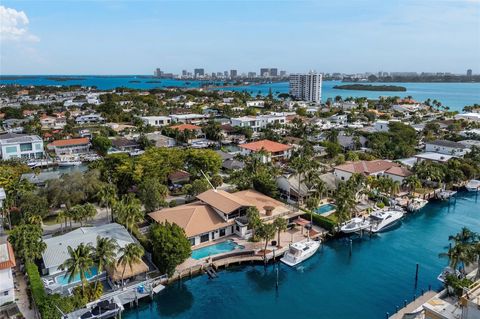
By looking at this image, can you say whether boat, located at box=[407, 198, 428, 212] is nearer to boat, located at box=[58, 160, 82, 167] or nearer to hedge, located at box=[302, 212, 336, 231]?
hedge, located at box=[302, 212, 336, 231]

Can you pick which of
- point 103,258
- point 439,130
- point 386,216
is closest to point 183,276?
point 103,258

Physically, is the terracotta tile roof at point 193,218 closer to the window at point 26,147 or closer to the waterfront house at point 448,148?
the window at point 26,147

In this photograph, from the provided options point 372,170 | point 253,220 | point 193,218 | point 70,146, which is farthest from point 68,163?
point 372,170

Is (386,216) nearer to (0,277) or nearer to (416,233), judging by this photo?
(416,233)

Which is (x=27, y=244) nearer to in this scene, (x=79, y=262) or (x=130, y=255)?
(x=79, y=262)

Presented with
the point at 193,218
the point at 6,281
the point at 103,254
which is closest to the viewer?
the point at 6,281
